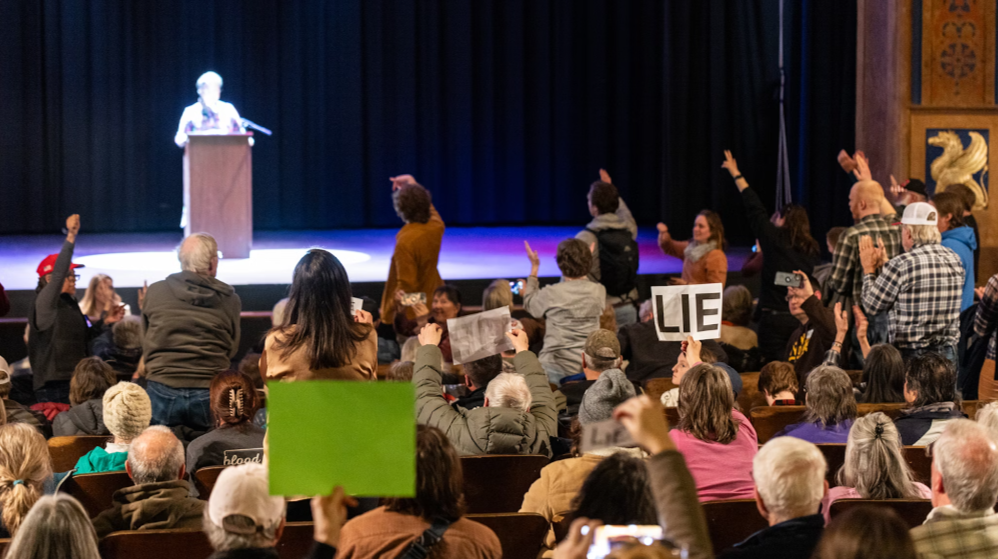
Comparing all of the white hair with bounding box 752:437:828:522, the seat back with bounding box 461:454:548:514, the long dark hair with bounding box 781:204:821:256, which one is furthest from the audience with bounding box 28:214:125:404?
the white hair with bounding box 752:437:828:522

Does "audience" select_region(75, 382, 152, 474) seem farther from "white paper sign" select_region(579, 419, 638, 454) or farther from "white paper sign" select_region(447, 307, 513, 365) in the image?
"white paper sign" select_region(579, 419, 638, 454)

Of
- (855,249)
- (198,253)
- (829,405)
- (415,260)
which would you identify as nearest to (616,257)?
(415,260)

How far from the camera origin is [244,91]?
12805 millimetres

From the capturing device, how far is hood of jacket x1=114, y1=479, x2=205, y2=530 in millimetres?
2842

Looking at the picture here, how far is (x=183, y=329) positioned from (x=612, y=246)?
314 centimetres

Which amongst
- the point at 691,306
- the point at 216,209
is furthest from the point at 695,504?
the point at 216,209

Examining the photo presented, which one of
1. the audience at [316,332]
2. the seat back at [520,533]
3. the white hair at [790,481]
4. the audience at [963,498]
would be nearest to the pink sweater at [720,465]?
the seat back at [520,533]

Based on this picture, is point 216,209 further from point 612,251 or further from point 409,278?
point 612,251

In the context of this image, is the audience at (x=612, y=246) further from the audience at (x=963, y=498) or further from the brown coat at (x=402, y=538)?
the brown coat at (x=402, y=538)

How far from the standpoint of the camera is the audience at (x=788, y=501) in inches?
88.1

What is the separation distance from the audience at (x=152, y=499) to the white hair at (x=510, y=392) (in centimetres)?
105

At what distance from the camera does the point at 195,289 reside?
4.57m

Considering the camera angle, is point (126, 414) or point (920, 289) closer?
point (126, 414)

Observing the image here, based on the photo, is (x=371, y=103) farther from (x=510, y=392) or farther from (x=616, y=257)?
(x=510, y=392)
